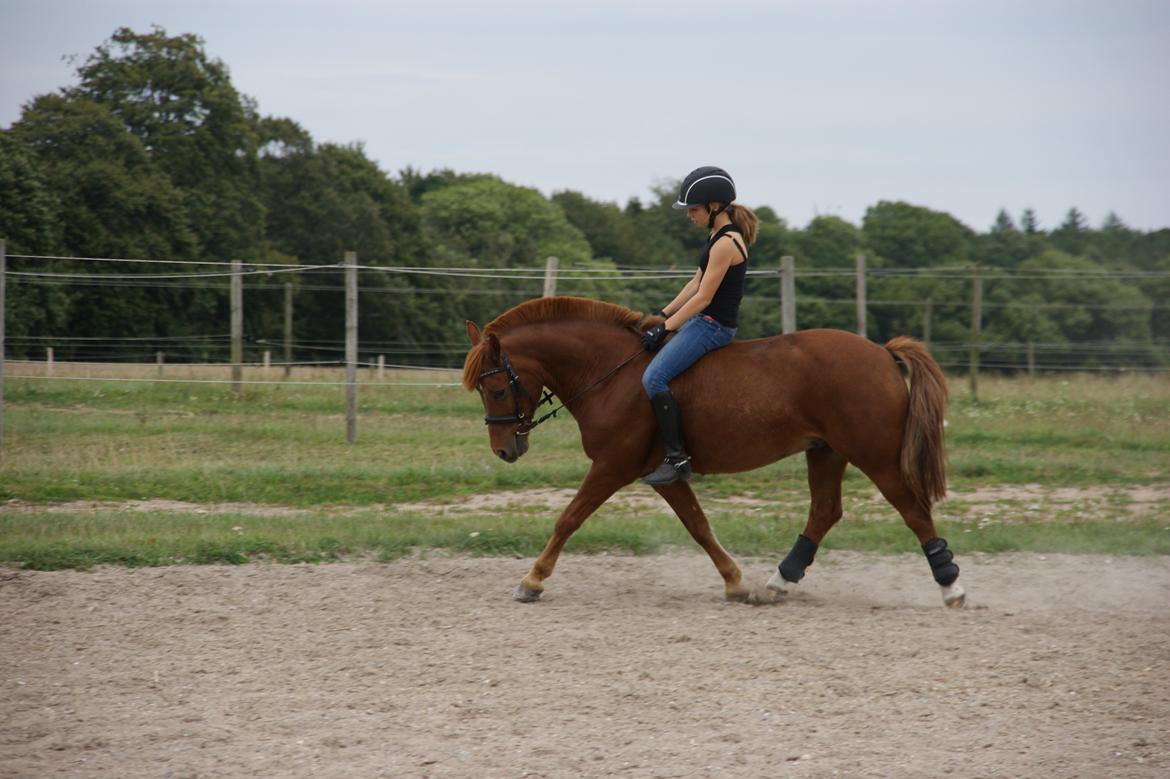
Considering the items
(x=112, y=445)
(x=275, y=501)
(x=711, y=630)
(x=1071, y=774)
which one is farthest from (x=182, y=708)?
(x=112, y=445)

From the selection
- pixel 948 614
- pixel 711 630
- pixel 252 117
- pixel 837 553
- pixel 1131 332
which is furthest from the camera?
pixel 252 117

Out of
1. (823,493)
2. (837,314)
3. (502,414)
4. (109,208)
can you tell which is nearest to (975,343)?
(823,493)

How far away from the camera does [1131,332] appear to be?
4106 cm

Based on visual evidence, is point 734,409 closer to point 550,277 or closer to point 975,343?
point 550,277

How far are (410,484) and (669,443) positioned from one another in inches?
220

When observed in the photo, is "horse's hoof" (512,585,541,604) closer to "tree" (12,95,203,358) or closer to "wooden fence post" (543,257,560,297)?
"wooden fence post" (543,257,560,297)

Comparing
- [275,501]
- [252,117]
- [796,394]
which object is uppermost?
[252,117]

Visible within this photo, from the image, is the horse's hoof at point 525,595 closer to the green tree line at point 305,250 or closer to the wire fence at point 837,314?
the green tree line at point 305,250

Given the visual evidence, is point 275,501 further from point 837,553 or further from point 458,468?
point 837,553

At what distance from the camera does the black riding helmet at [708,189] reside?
7340mm

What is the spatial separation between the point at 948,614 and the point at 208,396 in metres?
15.9

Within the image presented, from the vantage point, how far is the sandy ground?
14.4 ft

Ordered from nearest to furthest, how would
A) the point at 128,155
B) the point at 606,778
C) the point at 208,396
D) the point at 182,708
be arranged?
1. the point at 606,778
2. the point at 182,708
3. the point at 208,396
4. the point at 128,155

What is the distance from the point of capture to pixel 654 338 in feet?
25.0
